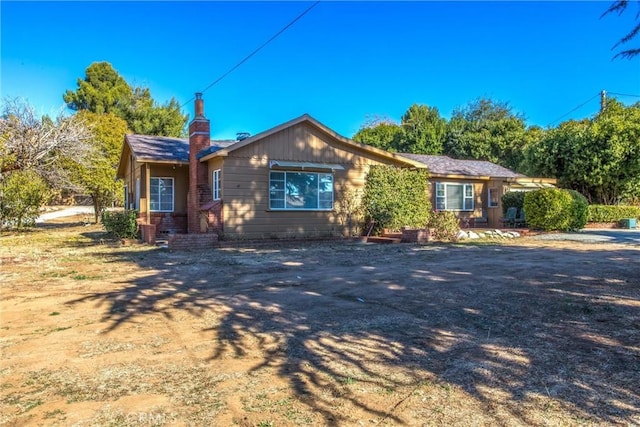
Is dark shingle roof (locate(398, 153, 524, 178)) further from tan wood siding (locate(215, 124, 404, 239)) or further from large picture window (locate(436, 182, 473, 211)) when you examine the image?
tan wood siding (locate(215, 124, 404, 239))

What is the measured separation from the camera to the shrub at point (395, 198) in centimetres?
1653

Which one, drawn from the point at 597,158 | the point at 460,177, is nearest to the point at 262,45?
the point at 460,177

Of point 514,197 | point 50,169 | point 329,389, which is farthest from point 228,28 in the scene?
point 329,389

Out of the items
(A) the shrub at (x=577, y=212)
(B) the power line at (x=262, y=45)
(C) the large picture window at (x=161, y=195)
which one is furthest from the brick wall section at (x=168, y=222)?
(A) the shrub at (x=577, y=212)

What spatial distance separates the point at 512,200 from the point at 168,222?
15736mm

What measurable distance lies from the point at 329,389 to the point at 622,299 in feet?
15.3

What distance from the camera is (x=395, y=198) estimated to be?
661 inches

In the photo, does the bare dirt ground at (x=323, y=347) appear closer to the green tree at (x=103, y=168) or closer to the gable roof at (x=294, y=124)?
the gable roof at (x=294, y=124)

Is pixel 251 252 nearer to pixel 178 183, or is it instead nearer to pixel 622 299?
pixel 178 183

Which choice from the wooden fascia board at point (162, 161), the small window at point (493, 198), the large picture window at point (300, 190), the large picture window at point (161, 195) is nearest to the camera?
the large picture window at point (300, 190)

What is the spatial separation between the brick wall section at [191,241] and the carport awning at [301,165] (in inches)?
120

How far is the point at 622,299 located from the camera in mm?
5941

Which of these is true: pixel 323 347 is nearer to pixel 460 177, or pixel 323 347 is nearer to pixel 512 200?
pixel 460 177

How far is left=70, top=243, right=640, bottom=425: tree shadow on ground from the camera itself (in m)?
3.23
